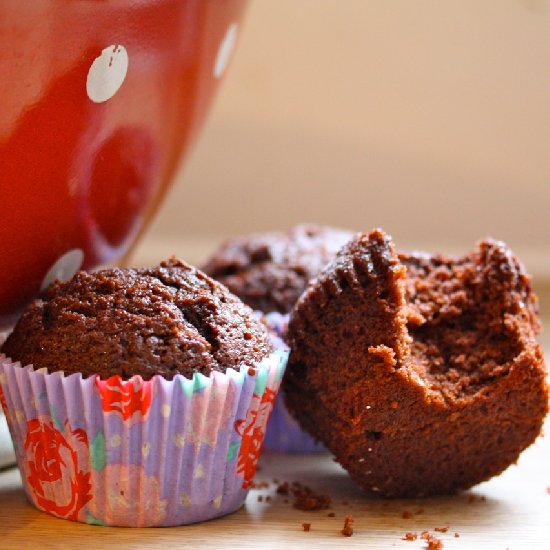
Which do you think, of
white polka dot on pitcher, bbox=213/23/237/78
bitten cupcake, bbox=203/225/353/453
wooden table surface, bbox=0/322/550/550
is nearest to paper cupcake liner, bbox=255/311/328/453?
bitten cupcake, bbox=203/225/353/453

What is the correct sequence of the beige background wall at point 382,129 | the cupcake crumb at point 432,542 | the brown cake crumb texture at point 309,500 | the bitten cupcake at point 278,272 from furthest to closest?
the beige background wall at point 382,129 < the bitten cupcake at point 278,272 < the brown cake crumb texture at point 309,500 < the cupcake crumb at point 432,542

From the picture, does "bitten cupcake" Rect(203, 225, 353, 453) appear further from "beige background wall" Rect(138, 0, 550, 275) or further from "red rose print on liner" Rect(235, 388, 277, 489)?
"beige background wall" Rect(138, 0, 550, 275)

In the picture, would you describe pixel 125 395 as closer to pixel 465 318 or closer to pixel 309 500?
pixel 309 500

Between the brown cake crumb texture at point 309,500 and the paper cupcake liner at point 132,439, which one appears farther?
the brown cake crumb texture at point 309,500

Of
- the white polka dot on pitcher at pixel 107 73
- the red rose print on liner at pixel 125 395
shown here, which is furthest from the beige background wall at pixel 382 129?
the red rose print on liner at pixel 125 395

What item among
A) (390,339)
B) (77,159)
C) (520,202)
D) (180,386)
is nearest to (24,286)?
(77,159)

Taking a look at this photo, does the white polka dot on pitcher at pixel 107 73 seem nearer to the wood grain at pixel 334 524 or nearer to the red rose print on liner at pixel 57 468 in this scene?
the red rose print on liner at pixel 57 468

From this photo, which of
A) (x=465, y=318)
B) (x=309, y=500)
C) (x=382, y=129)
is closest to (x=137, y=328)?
(x=309, y=500)
